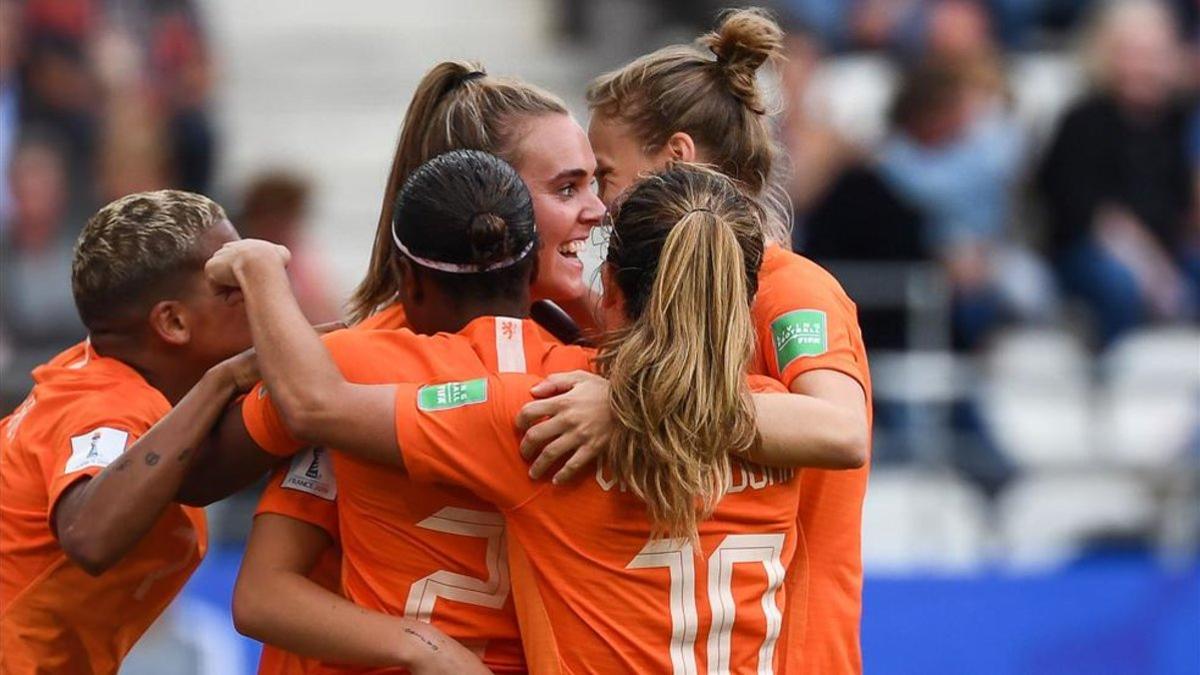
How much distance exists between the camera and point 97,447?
3492 millimetres

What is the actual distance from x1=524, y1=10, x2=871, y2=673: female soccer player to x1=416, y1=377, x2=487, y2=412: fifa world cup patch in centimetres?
11

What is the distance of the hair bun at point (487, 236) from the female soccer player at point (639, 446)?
198 millimetres

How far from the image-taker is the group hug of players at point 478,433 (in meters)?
3.15

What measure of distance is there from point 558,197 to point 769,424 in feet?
2.25

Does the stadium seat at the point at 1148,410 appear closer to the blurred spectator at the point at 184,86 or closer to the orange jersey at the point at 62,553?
the blurred spectator at the point at 184,86

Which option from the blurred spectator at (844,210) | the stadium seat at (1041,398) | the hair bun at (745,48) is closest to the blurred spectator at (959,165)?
the stadium seat at (1041,398)

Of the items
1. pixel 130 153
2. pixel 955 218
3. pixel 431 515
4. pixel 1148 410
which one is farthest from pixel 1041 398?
pixel 431 515

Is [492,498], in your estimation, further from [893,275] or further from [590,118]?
[893,275]

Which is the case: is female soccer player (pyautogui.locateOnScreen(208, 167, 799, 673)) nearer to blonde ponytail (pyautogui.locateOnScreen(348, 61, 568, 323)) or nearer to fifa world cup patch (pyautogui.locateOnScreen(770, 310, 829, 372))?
fifa world cup patch (pyautogui.locateOnScreen(770, 310, 829, 372))

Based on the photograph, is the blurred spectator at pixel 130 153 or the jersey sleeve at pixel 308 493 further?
the blurred spectator at pixel 130 153

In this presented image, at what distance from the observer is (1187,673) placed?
7070 millimetres

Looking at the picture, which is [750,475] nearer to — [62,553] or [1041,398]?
[62,553]

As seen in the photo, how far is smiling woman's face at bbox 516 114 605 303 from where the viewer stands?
11.9ft

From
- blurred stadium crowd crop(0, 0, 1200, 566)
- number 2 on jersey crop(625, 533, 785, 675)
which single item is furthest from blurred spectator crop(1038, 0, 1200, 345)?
number 2 on jersey crop(625, 533, 785, 675)
